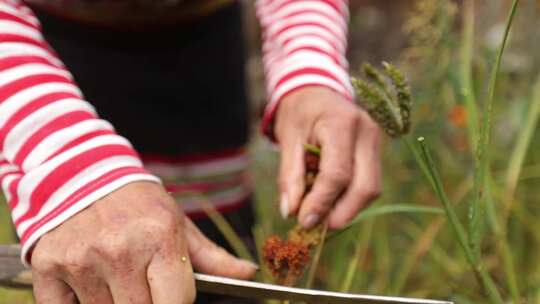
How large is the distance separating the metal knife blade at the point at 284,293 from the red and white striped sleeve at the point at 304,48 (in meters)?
0.25

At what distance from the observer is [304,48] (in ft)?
2.28

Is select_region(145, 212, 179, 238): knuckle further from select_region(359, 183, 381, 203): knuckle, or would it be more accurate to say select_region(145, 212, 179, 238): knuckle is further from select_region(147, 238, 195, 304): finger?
select_region(359, 183, 381, 203): knuckle

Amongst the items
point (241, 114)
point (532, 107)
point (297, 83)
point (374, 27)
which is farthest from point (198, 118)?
point (374, 27)

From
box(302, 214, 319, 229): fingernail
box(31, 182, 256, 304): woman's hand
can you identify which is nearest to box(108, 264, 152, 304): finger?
box(31, 182, 256, 304): woman's hand

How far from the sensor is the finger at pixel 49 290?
476 millimetres

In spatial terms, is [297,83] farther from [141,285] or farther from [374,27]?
[374,27]

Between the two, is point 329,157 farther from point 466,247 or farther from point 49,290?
point 49,290

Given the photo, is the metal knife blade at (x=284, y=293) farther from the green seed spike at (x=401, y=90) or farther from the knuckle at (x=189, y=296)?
the green seed spike at (x=401, y=90)

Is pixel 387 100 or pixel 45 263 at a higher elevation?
pixel 387 100

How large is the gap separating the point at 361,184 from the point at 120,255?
0.25 meters

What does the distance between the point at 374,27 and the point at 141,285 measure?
69.2 inches

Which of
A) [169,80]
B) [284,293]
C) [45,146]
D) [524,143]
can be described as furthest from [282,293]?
[169,80]

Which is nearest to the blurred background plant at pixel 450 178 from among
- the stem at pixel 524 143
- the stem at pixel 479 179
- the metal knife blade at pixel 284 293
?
the stem at pixel 524 143

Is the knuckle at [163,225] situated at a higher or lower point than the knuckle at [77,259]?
higher
